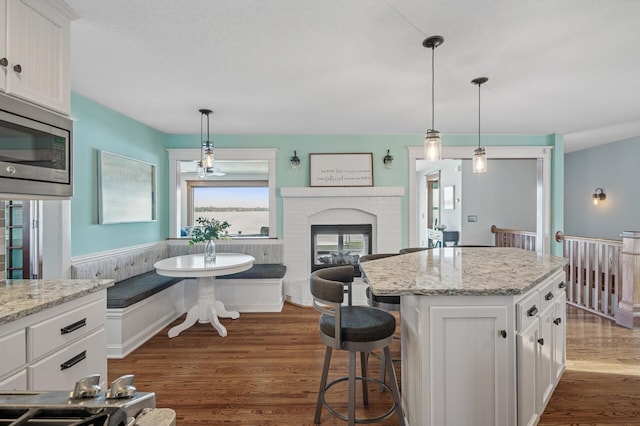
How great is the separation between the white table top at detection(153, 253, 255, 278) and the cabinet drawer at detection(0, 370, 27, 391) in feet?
5.51

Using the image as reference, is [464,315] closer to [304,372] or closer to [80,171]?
[304,372]

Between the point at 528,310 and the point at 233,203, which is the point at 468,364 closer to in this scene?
the point at 528,310

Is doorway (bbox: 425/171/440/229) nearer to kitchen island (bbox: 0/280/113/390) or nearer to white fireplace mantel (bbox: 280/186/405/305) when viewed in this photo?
white fireplace mantel (bbox: 280/186/405/305)

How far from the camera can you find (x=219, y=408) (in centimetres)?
212

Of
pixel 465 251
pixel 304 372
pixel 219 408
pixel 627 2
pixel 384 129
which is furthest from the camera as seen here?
pixel 384 129

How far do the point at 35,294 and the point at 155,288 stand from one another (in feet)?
6.01

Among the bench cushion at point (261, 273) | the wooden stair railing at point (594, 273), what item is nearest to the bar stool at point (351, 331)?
the bench cushion at point (261, 273)

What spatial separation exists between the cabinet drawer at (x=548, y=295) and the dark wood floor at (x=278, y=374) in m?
0.73

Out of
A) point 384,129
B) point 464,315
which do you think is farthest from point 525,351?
point 384,129

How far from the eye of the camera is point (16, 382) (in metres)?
1.27

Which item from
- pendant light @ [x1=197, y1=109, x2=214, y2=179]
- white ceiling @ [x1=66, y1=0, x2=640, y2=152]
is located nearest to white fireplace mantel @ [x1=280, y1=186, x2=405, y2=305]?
white ceiling @ [x1=66, y1=0, x2=640, y2=152]

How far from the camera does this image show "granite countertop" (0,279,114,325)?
131 cm

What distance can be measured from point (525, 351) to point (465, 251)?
142 cm

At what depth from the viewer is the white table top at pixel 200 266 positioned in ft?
9.80
